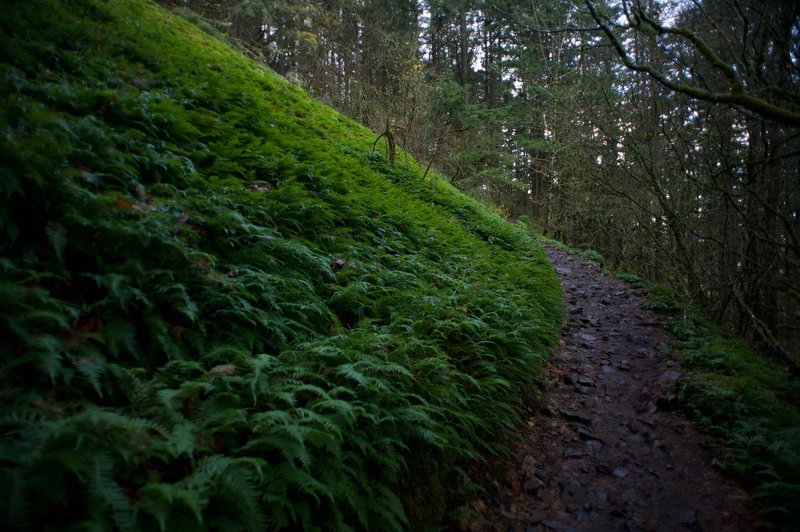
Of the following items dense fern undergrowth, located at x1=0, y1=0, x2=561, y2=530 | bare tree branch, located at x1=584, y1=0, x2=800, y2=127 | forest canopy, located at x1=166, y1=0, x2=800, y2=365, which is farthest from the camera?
forest canopy, located at x1=166, y1=0, x2=800, y2=365

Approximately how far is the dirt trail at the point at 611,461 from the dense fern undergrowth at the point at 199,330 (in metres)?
0.43

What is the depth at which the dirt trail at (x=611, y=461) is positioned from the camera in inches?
121

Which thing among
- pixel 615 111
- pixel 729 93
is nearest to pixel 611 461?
pixel 729 93

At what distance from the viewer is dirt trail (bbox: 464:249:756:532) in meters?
3.07

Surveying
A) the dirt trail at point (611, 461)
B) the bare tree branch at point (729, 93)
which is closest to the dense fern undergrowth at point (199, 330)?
the dirt trail at point (611, 461)

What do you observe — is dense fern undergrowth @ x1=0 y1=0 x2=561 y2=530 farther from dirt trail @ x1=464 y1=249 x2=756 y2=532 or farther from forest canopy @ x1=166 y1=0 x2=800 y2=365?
forest canopy @ x1=166 y1=0 x2=800 y2=365

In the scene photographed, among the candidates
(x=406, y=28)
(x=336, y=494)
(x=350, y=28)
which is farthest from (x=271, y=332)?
(x=406, y=28)

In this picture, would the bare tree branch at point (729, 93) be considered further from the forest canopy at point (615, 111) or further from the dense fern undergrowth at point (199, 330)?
the dense fern undergrowth at point (199, 330)

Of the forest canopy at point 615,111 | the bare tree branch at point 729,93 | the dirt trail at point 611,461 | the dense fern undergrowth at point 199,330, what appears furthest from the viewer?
the forest canopy at point 615,111

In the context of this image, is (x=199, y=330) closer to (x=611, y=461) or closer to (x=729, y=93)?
(x=611, y=461)

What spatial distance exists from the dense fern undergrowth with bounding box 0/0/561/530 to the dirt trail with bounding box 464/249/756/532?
1.42 feet

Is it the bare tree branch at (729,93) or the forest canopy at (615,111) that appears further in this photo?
the forest canopy at (615,111)

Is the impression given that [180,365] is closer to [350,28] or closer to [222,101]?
[222,101]

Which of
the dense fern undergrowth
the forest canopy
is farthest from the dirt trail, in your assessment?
the forest canopy
